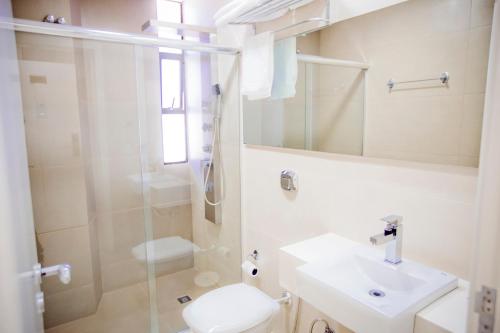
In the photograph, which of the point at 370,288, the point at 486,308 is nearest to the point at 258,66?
the point at 370,288

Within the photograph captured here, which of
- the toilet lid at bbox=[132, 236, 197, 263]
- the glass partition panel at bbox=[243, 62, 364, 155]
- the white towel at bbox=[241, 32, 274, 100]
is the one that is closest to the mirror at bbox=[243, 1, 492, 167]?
the glass partition panel at bbox=[243, 62, 364, 155]

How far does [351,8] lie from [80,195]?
221 cm

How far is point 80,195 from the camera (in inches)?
95.1

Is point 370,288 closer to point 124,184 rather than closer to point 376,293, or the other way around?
point 376,293

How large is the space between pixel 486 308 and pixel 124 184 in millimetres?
2441

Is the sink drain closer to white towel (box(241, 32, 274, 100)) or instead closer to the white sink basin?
the white sink basin

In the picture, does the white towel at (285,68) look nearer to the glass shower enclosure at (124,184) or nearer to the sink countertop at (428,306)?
the glass shower enclosure at (124,184)

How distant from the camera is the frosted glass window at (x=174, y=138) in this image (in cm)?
255

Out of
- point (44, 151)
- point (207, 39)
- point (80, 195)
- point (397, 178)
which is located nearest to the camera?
point (397, 178)

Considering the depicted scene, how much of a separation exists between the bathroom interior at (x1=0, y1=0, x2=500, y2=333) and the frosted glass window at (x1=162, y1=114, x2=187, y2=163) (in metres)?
0.02

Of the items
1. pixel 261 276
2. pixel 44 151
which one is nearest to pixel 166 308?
pixel 261 276

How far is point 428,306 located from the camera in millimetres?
1068

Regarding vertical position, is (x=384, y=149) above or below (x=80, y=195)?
above

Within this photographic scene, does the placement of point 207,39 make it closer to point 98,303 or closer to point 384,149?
point 384,149
